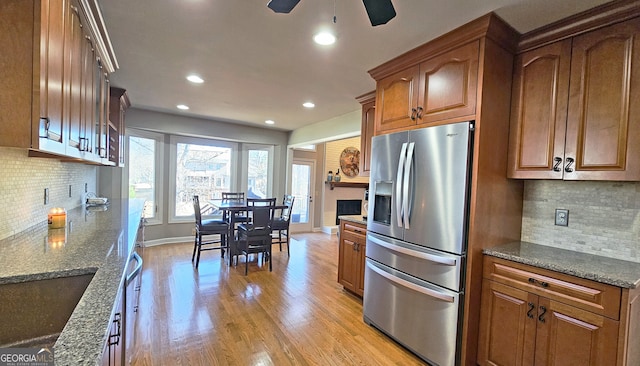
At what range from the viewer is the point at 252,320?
8.64 feet

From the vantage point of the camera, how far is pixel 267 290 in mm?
3330

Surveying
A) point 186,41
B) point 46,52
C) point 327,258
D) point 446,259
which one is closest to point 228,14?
point 186,41

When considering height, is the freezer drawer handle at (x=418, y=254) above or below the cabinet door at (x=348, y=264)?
above

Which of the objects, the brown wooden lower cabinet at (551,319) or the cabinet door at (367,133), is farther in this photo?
the cabinet door at (367,133)

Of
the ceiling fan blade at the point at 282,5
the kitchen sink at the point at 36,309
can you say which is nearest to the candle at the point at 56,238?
the kitchen sink at the point at 36,309

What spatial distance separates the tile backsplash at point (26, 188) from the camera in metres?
1.60

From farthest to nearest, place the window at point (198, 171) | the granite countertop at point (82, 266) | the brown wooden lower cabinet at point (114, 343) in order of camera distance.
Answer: the window at point (198, 171) → the brown wooden lower cabinet at point (114, 343) → the granite countertop at point (82, 266)

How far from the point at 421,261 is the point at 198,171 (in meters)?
4.71

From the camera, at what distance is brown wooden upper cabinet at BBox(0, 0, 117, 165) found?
108 cm

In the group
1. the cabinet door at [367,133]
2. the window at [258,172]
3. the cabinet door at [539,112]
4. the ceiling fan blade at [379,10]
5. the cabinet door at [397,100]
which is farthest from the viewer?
the window at [258,172]

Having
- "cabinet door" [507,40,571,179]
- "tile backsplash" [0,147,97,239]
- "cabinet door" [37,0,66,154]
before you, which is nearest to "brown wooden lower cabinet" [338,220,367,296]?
"cabinet door" [507,40,571,179]

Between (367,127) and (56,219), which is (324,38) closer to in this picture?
(367,127)

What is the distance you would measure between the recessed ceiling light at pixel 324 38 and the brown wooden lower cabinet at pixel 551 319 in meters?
1.88

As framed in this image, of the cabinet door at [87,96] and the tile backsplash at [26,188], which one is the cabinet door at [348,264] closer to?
the cabinet door at [87,96]
